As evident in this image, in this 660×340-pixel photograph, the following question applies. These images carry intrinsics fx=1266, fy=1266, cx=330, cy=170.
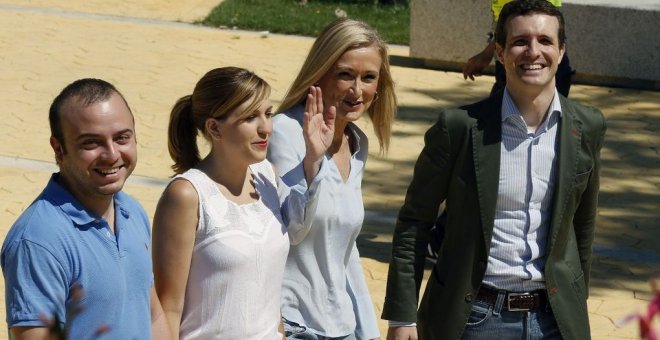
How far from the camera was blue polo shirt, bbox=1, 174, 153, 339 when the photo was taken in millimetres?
3207

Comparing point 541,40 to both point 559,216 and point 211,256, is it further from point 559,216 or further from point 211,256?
point 211,256

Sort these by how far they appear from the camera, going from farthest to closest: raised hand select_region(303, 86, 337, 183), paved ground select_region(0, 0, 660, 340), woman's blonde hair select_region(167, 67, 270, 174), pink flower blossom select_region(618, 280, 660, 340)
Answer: paved ground select_region(0, 0, 660, 340) < raised hand select_region(303, 86, 337, 183) < woman's blonde hair select_region(167, 67, 270, 174) < pink flower blossom select_region(618, 280, 660, 340)

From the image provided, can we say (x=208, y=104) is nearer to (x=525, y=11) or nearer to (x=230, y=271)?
(x=230, y=271)

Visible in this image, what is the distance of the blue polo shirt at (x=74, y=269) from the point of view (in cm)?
321

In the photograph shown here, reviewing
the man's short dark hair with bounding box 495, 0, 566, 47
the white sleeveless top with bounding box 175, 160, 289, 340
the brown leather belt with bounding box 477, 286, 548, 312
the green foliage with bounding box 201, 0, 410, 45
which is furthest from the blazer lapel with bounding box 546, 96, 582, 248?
the green foliage with bounding box 201, 0, 410, 45

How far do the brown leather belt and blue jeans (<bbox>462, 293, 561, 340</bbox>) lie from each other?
0.01 metres

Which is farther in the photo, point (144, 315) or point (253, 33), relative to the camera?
Result: point (253, 33)

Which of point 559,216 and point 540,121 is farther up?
point 540,121

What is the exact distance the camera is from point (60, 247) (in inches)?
128

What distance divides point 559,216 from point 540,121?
0.33m

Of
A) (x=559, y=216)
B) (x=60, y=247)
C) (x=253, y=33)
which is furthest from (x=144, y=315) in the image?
(x=253, y=33)

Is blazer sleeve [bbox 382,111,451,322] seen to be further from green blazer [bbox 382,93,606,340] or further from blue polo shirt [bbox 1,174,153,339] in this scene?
blue polo shirt [bbox 1,174,153,339]

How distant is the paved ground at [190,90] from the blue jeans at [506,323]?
2.99 meters

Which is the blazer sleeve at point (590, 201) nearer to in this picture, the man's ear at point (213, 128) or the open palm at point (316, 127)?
the open palm at point (316, 127)
